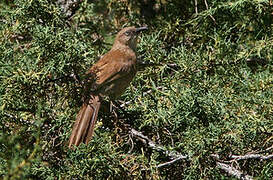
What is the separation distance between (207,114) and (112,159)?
761mm

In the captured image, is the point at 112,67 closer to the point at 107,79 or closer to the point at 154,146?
the point at 107,79

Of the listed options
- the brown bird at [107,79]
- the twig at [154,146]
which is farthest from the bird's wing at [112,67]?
the twig at [154,146]

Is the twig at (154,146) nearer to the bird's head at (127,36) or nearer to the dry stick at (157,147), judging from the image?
the dry stick at (157,147)

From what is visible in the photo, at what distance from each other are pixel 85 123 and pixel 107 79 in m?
0.88

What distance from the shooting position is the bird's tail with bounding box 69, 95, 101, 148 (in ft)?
9.61

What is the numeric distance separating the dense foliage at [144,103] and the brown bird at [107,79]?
0.31 feet

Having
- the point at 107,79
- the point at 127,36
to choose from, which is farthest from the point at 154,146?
the point at 127,36

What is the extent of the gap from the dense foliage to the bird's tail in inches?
2.9

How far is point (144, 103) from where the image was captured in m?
3.14

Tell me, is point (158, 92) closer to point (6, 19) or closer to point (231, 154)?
point (231, 154)

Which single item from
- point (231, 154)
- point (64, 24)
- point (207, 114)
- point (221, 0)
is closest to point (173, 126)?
point (207, 114)

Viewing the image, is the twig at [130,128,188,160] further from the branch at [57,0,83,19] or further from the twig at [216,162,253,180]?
the branch at [57,0,83,19]

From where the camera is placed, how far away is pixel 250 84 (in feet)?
11.1

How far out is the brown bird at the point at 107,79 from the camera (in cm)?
303
